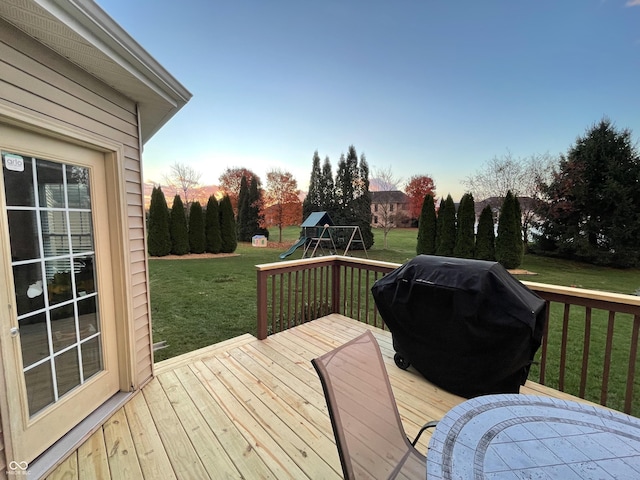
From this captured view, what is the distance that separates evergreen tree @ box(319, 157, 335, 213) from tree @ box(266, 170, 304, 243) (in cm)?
176

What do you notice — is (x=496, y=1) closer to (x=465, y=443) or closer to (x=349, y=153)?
(x=465, y=443)

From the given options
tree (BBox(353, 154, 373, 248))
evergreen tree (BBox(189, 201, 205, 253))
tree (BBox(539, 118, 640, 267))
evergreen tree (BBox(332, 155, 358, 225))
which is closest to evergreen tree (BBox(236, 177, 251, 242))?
evergreen tree (BBox(189, 201, 205, 253))

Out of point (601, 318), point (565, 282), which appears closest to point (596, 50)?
point (565, 282)

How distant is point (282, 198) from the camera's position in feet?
53.6

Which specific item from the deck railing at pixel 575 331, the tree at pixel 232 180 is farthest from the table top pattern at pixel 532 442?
the tree at pixel 232 180

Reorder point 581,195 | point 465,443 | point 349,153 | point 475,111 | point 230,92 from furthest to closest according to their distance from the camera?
1. point 349,153
2. point 581,195
3. point 475,111
4. point 230,92
5. point 465,443

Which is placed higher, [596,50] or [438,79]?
[596,50]

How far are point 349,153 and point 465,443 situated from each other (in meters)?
15.4

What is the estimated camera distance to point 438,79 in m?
8.05

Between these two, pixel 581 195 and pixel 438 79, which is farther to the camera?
pixel 581 195

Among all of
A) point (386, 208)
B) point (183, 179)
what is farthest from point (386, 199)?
point (183, 179)

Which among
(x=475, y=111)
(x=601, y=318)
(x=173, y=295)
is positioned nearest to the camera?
(x=601, y=318)

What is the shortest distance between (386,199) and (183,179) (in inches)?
519

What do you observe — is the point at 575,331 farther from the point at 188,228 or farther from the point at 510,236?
the point at 188,228
